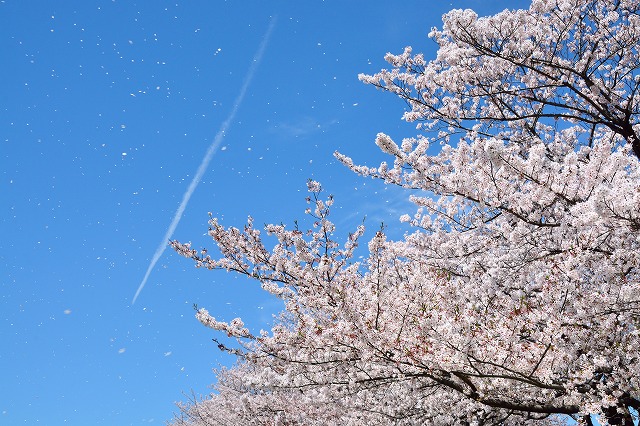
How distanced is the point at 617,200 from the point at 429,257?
126 inches

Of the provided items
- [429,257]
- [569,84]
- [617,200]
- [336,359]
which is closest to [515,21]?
[569,84]

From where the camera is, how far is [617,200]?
4.22m

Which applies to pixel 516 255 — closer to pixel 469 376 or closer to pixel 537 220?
pixel 537 220

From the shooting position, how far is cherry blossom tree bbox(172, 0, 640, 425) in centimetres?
498

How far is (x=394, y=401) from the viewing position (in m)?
7.83

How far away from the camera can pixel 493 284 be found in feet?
20.2

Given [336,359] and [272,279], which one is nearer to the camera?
[336,359]

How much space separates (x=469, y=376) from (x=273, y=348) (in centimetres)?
274

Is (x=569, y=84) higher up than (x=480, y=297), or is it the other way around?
(x=569, y=84)

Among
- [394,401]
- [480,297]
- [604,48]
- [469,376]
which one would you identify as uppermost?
[604,48]

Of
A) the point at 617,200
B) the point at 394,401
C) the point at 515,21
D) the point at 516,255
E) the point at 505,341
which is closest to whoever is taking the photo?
the point at 617,200

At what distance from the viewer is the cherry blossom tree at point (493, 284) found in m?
4.98

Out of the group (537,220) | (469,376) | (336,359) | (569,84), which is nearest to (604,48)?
(569,84)

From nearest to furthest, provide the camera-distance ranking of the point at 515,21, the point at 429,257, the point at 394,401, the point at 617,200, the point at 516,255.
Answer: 1. the point at 617,200
2. the point at 516,255
3. the point at 429,257
4. the point at 394,401
5. the point at 515,21
